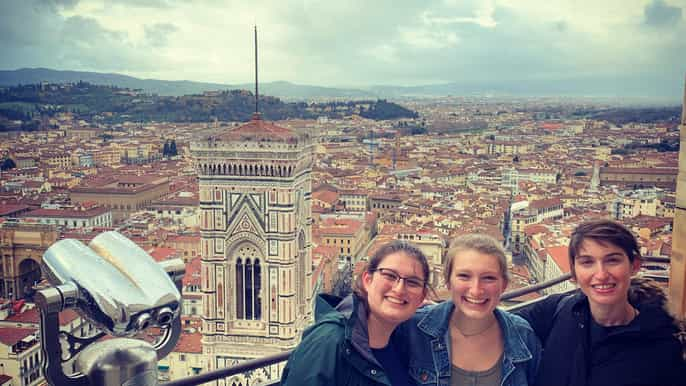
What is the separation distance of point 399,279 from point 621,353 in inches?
13.3

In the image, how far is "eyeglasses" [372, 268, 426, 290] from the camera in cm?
96

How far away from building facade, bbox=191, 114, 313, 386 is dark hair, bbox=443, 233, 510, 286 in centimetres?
701

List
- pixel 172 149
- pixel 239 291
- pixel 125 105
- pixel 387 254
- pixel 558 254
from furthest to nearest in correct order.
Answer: pixel 125 105
pixel 172 149
pixel 558 254
pixel 239 291
pixel 387 254

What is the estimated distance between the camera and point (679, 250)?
3.99 feet

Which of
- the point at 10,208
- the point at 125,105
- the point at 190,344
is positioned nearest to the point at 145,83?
the point at 125,105

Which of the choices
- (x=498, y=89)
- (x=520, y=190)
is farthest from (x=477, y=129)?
(x=520, y=190)

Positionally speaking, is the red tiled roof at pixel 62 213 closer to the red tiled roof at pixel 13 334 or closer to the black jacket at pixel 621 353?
the red tiled roof at pixel 13 334

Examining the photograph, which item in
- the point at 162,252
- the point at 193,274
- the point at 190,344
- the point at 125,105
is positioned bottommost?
the point at 190,344

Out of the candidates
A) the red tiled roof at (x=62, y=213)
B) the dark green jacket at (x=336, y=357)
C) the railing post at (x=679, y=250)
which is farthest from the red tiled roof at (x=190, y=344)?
the dark green jacket at (x=336, y=357)

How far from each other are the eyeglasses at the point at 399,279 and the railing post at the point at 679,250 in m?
0.50

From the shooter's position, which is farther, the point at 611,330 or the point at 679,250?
the point at 679,250

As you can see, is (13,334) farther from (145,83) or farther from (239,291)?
(145,83)

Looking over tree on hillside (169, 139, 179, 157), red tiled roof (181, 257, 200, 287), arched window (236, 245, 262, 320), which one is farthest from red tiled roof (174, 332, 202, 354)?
tree on hillside (169, 139, 179, 157)

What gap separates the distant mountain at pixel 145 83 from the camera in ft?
55.4
